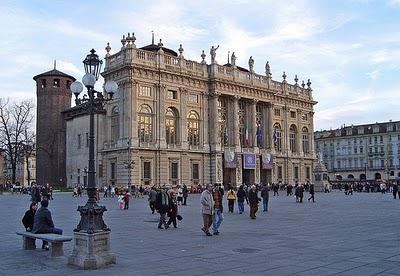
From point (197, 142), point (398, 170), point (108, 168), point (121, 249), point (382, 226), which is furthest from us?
point (398, 170)

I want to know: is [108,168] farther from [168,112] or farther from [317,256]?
[317,256]

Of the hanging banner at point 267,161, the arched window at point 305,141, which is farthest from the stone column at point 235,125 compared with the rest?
the arched window at point 305,141

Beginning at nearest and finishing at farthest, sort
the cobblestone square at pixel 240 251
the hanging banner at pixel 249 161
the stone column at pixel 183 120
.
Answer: the cobblestone square at pixel 240 251
the stone column at pixel 183 120
the hanging banner at pixel 249 161

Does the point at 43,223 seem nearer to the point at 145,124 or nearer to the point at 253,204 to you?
the point at 253,204

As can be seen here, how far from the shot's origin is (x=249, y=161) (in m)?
66.3

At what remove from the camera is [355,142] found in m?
119

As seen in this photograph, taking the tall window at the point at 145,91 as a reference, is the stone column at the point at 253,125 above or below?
below

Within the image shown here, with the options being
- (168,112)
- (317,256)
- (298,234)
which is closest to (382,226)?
(298,234)

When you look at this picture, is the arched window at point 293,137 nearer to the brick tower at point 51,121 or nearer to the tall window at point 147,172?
the tall window at point 147,172

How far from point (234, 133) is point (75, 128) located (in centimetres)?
2142

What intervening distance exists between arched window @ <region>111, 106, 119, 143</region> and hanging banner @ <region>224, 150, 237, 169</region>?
1480 cm

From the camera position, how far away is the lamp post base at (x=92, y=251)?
10.0 m

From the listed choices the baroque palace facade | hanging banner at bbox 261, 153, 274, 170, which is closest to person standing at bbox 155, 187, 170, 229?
the baroque palace facade

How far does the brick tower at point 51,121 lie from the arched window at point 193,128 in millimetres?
22346
